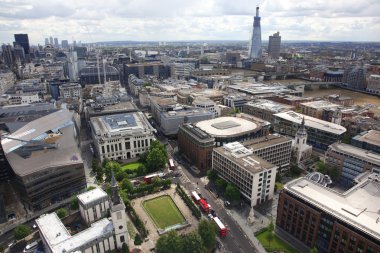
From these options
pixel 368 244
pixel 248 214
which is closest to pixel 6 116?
pixel 248 214

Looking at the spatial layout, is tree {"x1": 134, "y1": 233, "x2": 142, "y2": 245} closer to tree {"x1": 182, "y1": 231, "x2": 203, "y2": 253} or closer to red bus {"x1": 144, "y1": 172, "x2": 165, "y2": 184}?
tree {"x1": 182, "y1": 231, "x2": 203, "y2": 253}

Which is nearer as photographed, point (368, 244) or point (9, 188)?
point (368, 244)

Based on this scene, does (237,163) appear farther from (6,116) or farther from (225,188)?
(6,116)

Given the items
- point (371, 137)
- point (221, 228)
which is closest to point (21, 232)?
point (221, 228)

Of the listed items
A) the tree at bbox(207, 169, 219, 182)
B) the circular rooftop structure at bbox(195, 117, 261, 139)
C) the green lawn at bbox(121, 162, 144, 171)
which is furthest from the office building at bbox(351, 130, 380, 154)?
the green lawn at bbox(121, 162, 144, 171)

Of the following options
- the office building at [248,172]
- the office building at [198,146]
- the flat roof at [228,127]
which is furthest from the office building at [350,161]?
the office building at [198,146]
